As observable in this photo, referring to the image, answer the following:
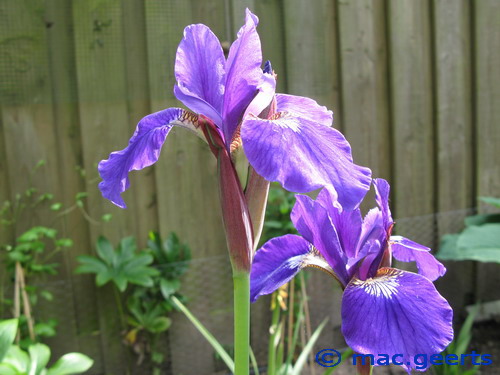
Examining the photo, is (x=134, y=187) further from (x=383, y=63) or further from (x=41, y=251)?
(x=383, y=63)

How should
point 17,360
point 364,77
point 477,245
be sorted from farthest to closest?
point 364,77 < point 477,245 < point 17,360

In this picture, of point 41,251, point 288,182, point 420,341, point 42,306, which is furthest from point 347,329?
point 42,306

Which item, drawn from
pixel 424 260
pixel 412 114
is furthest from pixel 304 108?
pixel 412 114

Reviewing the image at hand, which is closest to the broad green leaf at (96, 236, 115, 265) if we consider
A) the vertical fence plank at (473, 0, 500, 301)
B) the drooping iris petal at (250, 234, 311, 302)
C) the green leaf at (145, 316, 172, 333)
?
the green leaf at (145, 316, 172, 333)

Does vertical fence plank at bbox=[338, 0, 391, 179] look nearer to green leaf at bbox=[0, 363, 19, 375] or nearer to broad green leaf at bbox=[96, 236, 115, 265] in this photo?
broad green leaf at bbox=[96, 236, 115, 265]

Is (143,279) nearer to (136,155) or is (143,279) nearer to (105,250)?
(105,250)

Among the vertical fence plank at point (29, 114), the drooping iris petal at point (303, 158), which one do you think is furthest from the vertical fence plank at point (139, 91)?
the drooping iris petal at point (303, 158)
